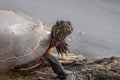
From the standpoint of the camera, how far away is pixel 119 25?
8.98m

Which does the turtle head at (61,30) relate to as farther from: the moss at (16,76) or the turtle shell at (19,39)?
the moss at (16,76)

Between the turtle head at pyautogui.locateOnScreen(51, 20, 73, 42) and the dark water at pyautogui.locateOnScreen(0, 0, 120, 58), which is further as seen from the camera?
the dark water at pyautogui.locateOnScreen(0, 0, 120, 58)

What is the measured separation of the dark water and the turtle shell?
11.1 feet

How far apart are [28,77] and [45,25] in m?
0.40

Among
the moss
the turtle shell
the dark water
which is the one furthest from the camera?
the dark water

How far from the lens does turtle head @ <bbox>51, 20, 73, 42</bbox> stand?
279cm

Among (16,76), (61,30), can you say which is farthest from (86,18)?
(16,76)

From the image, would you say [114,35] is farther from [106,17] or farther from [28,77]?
[28,77]

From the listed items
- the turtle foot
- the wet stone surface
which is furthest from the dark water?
the turtle foot

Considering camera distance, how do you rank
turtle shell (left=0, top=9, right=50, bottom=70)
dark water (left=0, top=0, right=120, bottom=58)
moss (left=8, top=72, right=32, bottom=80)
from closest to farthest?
turtle shell (left=0, top=9, right=50, bottom=70) → moss (left=8, top=72, right=32, bottom=80) → dark water (left=0, top=0, right=120, bottom=58)

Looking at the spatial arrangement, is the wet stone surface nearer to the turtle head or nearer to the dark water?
the turtle head

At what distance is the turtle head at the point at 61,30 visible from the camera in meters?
2.79

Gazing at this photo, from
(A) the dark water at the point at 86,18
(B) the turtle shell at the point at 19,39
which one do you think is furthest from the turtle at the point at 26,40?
(A) the dark water at the point at 86,18

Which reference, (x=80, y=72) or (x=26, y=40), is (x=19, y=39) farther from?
(x=80, y=72)
